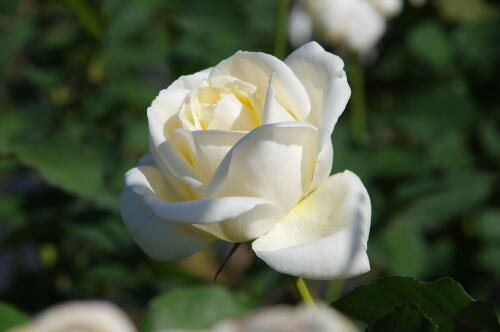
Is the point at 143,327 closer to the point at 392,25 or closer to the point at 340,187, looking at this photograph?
the point at 340,187

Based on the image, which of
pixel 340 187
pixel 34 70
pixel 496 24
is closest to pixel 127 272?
pixel 34 70

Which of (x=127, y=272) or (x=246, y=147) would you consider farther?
(x=127, y=272)

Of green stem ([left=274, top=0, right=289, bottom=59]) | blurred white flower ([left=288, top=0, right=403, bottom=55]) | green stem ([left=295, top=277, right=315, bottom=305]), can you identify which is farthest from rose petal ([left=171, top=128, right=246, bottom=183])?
blurred white flower ([left=288, top=0, right=403, bottom=55])

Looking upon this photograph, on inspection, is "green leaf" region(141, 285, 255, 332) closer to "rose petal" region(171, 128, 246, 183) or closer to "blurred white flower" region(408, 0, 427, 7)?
"rose petal" region(171, 128, 246, 183)

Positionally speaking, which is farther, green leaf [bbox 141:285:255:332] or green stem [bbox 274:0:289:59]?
green stem [bbox 274:0:289:59]

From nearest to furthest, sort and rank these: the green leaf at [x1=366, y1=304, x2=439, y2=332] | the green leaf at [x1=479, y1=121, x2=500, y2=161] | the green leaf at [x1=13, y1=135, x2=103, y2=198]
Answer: the green leaf at [x1=366, y1=304, x2=439, y2=332]
the green leaf at [x1=13, y1=135, x2=103, y2=198]
the green leaf at [x1=479, y1=121, x2=500, y2=161]
